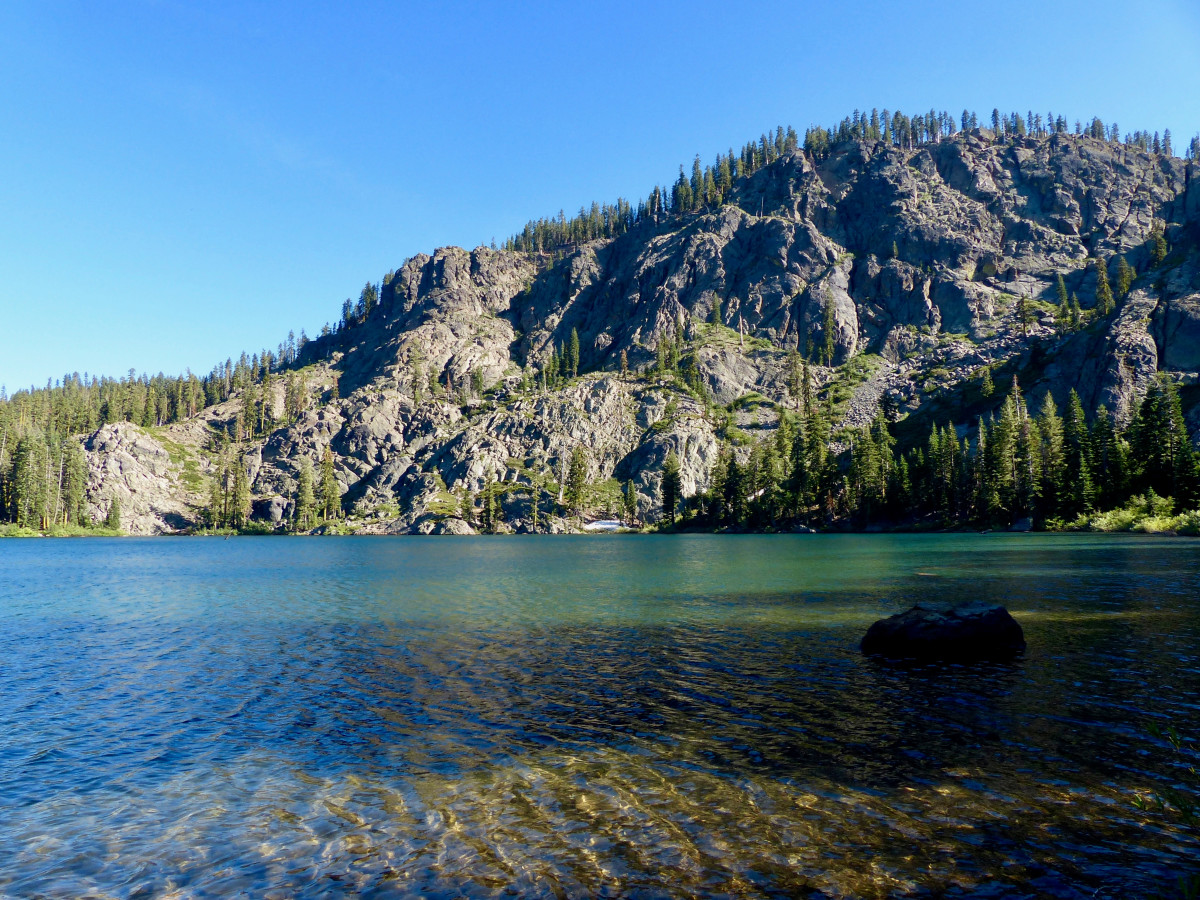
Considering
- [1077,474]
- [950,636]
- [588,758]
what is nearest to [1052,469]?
[1077,474]

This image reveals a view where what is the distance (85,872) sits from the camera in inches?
442

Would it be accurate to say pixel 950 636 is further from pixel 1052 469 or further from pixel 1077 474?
pixel 1052 469

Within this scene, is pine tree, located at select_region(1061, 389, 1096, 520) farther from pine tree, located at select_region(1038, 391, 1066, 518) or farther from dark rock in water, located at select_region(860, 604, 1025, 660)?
dark rock in water, located at select_region(860, 604, 1025, 660)

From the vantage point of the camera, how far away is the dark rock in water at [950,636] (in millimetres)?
25953

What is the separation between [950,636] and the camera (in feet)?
85.6

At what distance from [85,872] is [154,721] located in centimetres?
973

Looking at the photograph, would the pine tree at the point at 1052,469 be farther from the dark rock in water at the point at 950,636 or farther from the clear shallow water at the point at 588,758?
the dark rock in water at the point at 950,636

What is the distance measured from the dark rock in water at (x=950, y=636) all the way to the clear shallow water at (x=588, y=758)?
1203mm

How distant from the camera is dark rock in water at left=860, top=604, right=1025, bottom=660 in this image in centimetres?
2595

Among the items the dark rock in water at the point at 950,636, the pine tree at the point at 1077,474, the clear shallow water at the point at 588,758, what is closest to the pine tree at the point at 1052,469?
the pine tree at the point at 1077,474

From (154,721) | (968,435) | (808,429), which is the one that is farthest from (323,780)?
(968,435)

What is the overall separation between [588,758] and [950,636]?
57.7 feet

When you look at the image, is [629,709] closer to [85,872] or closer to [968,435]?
[85,872]

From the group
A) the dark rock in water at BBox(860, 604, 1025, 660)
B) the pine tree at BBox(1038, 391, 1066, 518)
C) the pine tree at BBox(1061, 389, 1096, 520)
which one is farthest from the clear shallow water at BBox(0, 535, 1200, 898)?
the pine tree at BBox(1038, 391, 1066, 518)
